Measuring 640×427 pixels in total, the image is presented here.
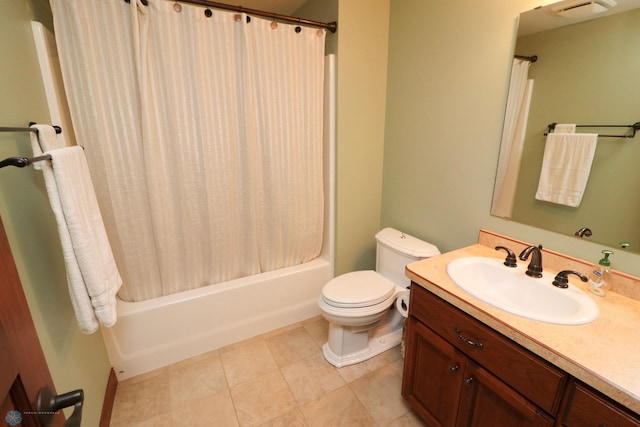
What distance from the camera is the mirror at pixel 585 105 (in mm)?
1061

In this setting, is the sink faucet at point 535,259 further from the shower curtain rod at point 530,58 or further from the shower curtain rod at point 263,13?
the shower curtain rod at point 263,13

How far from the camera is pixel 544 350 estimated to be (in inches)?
33.3

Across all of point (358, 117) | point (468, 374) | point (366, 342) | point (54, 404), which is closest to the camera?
point (54, 404)

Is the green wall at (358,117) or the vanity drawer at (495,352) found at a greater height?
the green wall at (358,117)

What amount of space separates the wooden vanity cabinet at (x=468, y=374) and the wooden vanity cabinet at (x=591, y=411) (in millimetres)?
24

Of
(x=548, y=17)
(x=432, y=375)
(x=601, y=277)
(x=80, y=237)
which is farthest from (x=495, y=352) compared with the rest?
(x=80, y=237)

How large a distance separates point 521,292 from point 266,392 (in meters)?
1.43

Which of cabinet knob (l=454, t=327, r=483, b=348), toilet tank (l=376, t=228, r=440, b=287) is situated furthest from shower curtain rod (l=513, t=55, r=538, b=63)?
cabinet knob (l=454, t=327, r=483, b=348)

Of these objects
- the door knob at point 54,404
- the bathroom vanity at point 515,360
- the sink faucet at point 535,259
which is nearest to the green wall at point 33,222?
the door knob at point 54,404

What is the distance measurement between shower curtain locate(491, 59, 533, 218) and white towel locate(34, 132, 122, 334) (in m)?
1.83

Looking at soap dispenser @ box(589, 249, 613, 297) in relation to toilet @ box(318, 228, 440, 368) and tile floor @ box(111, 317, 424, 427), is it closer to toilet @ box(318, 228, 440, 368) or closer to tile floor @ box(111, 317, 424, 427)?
toilet @ box(318, 228, 440, 368)

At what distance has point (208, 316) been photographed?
1922 mm

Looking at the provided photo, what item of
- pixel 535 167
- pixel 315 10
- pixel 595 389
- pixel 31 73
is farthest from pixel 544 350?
pixel 315 10

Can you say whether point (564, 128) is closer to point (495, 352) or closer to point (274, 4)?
point (495, 352)
